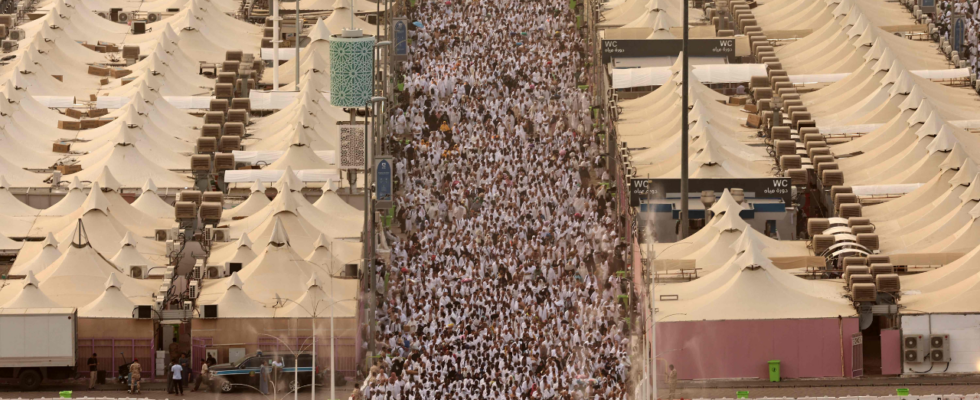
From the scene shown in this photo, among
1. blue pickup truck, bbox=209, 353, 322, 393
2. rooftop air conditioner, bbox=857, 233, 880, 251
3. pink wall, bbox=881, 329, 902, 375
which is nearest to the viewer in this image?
blue pickup truck, bbox=209, 353, 322, 393

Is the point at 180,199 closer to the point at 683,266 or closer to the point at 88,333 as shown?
the point at 88,333

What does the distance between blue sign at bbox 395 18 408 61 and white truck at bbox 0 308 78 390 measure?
35.6 meters

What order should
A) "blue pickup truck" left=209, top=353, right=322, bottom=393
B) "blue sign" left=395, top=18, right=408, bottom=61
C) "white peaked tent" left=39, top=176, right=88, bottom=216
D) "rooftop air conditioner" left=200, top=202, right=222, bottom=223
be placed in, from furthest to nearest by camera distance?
"blue sign" left=395, top=18, right=408, bottom=61
"white peaked tent" left=39, top=176, right=88, bottom=216
"rooftop air conditioner" left=200, top=202, right=222, bottom=223
"blue pickup truck" left=209, top=353, right=322, bottom=393

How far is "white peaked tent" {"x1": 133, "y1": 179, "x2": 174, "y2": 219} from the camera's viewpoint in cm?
9106

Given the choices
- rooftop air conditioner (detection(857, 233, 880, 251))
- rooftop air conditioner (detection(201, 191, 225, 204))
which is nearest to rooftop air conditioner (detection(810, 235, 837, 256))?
rooftop air conditioner (detection(857, 233, 880, 251))

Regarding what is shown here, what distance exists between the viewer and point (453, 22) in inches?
4579

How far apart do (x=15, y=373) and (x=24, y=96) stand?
30215 mm

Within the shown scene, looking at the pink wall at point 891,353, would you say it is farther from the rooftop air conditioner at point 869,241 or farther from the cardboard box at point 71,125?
the cardboard box at point 71,125

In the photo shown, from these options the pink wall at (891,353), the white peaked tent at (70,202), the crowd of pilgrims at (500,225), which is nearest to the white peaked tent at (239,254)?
the crowd of pilgrims at (500,225)

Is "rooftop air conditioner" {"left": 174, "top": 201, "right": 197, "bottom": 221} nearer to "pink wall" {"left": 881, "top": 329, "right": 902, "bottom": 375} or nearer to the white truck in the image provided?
the white truck

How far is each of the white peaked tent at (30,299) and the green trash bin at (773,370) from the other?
20.6 m

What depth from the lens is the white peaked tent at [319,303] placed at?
78.9 m

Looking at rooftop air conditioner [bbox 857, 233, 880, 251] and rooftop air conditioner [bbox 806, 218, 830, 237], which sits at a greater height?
rooftop air conditioner [bbox 806, 218, 830, 237]

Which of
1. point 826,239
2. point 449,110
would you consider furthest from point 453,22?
point 826,239
